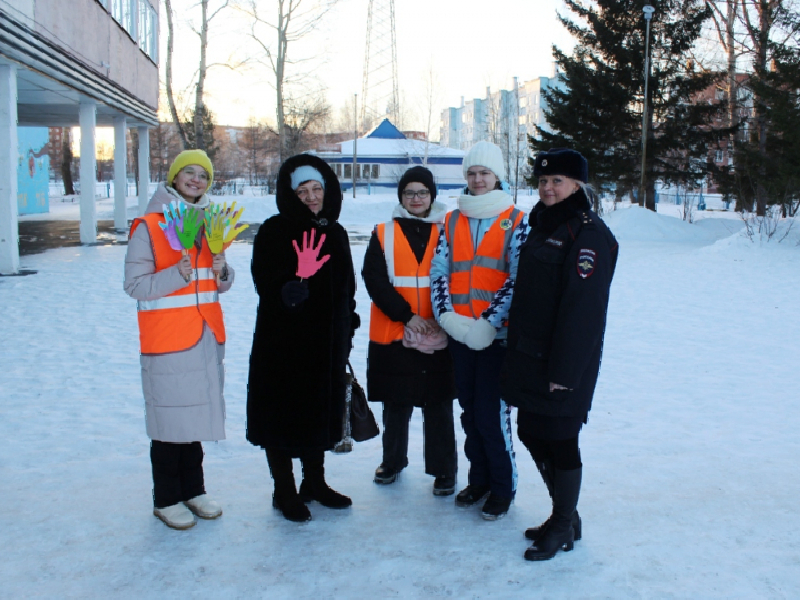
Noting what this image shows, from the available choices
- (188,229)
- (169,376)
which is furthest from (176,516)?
(188,229)

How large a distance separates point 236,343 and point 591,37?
21.3 m

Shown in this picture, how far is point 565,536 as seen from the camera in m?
3.03

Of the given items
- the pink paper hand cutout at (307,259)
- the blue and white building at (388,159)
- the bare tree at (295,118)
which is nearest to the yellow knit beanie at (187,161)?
the pink paper hand cutout at (307,259)

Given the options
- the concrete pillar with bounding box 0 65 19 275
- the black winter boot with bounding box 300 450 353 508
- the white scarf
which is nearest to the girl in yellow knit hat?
the black winter boot with bounding box 300 450 353 508

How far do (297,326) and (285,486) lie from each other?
30.1 inches

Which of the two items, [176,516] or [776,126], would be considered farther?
[776,126]

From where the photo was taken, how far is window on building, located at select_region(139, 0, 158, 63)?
18.3 metres

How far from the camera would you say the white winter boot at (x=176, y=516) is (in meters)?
3.19

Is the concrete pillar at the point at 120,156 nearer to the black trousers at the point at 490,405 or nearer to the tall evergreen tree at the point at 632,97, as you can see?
the tall evergreen tree at the point at 632,97

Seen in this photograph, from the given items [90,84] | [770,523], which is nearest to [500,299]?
[770,523]

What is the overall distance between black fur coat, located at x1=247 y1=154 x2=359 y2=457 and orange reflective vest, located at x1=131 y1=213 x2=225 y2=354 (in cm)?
26

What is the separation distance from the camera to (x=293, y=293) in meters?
3.16

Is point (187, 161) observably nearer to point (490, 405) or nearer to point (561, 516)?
point (490, 405)

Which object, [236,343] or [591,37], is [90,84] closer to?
[236,343]
